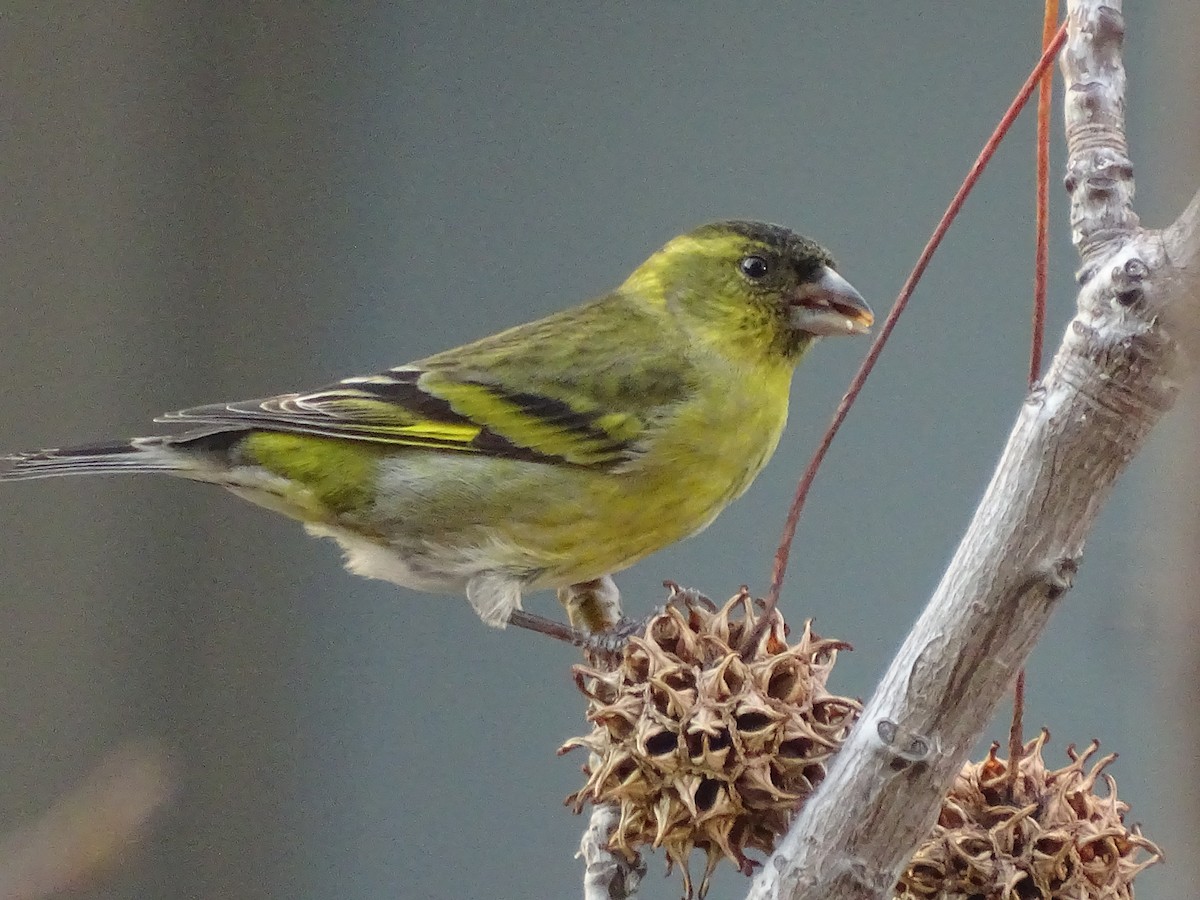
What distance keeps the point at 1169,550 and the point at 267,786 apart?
9.93ft

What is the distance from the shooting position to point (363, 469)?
60.6 inches

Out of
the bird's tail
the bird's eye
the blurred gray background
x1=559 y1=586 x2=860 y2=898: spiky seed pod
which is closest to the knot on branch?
x1=559 y1=586 x2=860 y2=898: spiky seed pod

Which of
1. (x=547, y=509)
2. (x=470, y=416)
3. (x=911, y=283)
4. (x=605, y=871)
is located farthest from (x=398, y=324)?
(x=911, y=283)

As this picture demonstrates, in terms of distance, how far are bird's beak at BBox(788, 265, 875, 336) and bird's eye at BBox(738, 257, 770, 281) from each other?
0.05 metres

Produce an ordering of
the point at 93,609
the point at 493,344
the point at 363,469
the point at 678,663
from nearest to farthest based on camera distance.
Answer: the point at 678,663 → the point at 363,469 → the point at 493,344 → the point at 93,609

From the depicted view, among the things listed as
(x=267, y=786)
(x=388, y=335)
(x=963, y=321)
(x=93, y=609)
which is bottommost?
(x=267, y=786)

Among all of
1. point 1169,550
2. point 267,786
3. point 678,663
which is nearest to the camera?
point 1169,550

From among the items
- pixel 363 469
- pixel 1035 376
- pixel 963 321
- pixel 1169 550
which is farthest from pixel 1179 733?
pixel 963 321

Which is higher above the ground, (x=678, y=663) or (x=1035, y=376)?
(x=1035, y=376)

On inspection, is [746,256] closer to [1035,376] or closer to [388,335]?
[1035,376]

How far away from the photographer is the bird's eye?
5.18ft

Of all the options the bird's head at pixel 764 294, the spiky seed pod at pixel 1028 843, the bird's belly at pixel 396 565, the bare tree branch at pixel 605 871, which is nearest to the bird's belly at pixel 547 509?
the bird's belly at pixel 396 565

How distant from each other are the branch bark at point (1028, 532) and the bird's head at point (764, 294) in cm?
71

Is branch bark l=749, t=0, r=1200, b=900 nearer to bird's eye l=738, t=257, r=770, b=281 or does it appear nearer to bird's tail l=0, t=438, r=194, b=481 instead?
bird's eye l=738, t=257, r=770, b=281
